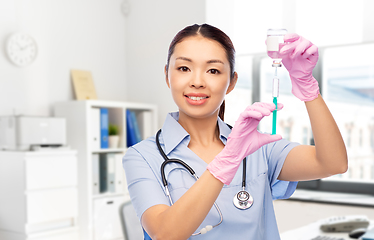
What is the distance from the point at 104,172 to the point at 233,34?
1680 mm

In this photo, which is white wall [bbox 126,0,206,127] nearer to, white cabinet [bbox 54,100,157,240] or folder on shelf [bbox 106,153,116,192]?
white cabinet [bbox 54,100,157,240]

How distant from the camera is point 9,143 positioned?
2975 mm

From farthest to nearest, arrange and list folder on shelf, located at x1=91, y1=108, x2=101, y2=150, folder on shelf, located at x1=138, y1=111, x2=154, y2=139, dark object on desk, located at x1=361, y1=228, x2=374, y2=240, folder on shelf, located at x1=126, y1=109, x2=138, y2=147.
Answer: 1. folder on shelf, located at x1=138, y1=111, x2=154, y2=139
2. folder on shelf, located at x1=126, y1=109, x2=138, y2=147
3. folder on shelf, located at x1=91, y1=108, x2=101, y2=150
4. dark object on desk, located at x1=361, y1=228, x2=374, y2=240

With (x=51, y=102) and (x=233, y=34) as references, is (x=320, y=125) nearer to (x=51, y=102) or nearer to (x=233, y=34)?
(x=233, y=34)

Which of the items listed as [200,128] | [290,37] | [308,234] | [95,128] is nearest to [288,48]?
[290,37]

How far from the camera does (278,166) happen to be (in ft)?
3.72

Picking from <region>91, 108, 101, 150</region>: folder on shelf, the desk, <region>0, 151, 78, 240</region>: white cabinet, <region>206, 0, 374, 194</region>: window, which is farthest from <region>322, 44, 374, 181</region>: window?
<region>0, 151, 78, 240</region>: white cabinet

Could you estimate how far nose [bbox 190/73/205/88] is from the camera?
1.02m

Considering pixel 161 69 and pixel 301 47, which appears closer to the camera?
pixel 301 47

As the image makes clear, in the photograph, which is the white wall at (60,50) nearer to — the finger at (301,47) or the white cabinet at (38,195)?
the white cabinet at (38,195)

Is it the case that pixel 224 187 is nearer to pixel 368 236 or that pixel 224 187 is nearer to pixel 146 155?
pixel 146 155

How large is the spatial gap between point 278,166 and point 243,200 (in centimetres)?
18

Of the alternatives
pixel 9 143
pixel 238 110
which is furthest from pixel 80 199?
pixel 238 110

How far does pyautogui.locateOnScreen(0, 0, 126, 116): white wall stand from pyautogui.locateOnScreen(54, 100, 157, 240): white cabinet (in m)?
0.25
